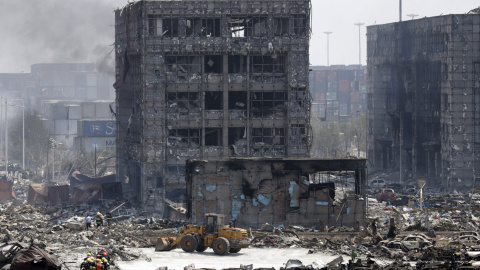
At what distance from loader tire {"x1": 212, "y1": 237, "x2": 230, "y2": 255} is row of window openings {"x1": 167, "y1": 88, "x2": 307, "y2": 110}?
105 ft

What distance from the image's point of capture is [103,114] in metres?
143

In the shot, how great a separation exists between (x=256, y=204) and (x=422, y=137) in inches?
1493

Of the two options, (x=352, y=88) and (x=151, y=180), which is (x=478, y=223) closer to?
(x=151, y=180)

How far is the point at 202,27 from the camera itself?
75.5m

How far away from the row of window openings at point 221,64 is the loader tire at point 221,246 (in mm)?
32333

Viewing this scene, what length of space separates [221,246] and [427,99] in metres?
49.4

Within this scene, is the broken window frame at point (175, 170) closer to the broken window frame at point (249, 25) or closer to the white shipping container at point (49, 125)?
the broken window frame at point (249, 25)

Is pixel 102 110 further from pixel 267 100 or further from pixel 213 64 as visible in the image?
pixel 267 100

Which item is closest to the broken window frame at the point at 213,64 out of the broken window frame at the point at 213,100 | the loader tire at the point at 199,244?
the broken window frame at the point at 213,100

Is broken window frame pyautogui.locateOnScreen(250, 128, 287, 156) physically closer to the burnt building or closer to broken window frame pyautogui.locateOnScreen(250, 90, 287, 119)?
the burnt building

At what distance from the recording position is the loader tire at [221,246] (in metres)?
44.0

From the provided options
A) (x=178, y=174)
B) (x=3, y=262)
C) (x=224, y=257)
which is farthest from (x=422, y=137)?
(x=3, y=262)

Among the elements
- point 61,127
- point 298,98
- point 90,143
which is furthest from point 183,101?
point 61,127

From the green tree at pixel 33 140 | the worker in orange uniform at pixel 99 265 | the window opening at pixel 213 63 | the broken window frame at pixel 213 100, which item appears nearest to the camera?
the worker in orange uniform at pixel 99 265
